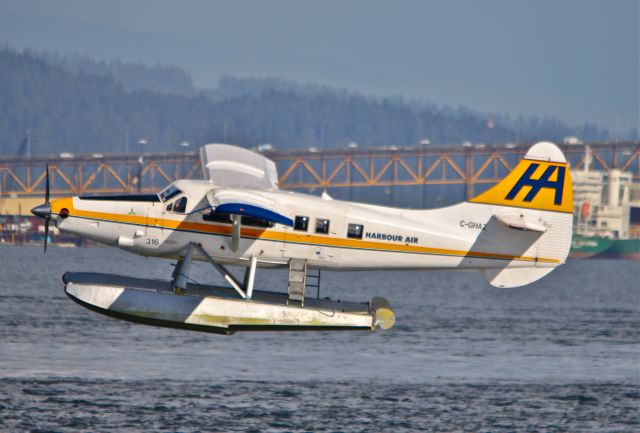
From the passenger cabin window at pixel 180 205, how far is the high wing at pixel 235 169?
2.43 ft

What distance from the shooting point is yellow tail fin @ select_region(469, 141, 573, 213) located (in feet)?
78.6

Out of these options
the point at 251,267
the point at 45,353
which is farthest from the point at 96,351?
the point at 251,267

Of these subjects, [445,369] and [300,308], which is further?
[445,369]

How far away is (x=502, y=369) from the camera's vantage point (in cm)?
3250

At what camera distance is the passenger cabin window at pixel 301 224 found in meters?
23.0

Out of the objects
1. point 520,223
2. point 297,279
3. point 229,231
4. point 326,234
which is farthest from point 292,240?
point 520,223

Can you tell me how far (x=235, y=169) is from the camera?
82.8ft

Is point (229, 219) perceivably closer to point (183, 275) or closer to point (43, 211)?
point (183, 275)

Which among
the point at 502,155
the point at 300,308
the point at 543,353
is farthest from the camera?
the point at 502,155

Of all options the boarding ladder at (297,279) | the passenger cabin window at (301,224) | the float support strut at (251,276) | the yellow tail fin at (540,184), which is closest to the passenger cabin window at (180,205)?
the float support strut at (251,276)

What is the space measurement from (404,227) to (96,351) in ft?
41.4

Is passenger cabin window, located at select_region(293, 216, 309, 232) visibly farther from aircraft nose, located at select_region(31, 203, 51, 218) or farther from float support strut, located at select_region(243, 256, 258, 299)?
aircraft nose, located at select_region(31, 203, 51, 218)

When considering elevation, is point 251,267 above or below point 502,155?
Answer: below

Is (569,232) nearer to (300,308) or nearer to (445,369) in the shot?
(300,308)
